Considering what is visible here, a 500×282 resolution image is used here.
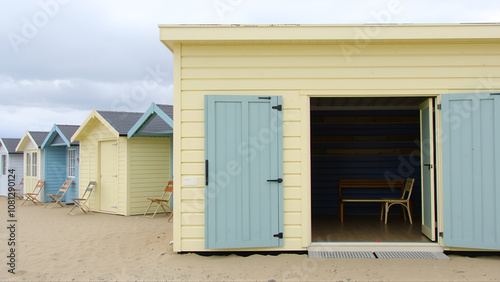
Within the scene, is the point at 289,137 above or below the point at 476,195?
above

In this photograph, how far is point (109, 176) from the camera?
1137 centimetres

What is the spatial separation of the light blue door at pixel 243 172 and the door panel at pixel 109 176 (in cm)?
658

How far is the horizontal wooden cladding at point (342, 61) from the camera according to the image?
537 cm

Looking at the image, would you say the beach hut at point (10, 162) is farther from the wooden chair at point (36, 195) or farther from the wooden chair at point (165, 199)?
the wooden chair at point (165, 199)

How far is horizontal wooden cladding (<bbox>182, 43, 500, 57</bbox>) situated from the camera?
5371 mm

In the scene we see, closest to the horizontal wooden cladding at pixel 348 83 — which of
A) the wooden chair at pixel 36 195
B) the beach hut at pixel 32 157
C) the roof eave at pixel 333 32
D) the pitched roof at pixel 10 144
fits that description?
the roof eave at pixel 333 32

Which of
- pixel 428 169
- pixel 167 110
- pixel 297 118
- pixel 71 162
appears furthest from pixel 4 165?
pixel 428 169

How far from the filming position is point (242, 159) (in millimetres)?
5301

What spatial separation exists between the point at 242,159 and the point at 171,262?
5.21 ft

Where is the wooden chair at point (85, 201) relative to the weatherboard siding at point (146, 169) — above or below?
below

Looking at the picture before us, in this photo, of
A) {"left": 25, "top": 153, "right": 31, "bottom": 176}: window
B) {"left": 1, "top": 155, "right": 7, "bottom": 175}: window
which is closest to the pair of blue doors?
{"left": 25, "top": 153, "right": 31, "bottom": 176}: window

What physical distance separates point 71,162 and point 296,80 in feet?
38.0

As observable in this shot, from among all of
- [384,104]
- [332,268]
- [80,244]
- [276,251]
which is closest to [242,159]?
[276,251]

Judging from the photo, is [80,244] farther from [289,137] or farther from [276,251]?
[289,137]
